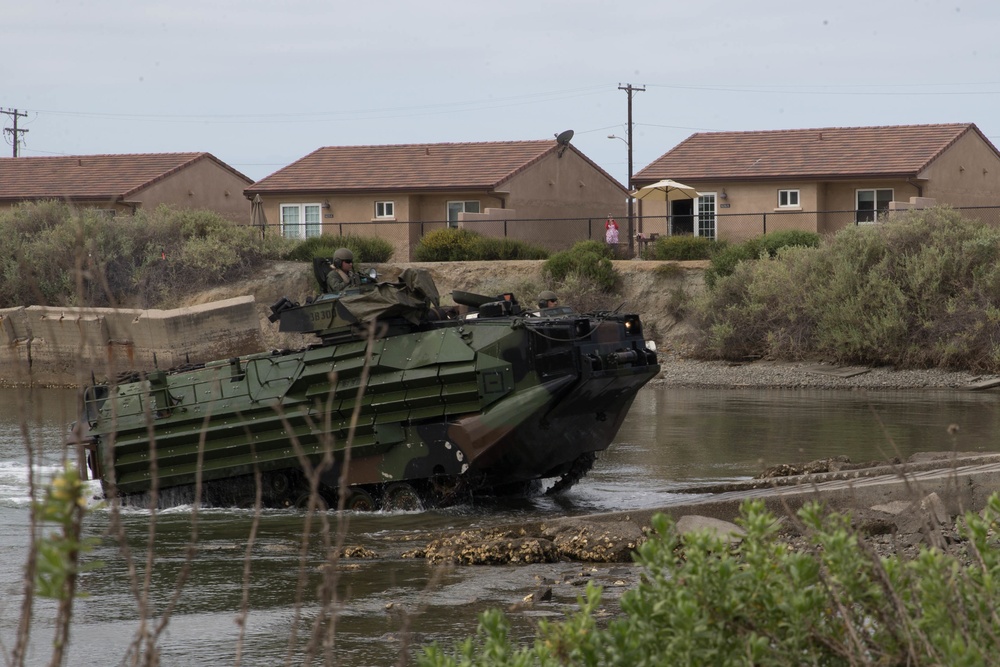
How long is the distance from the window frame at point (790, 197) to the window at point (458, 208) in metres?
9.84

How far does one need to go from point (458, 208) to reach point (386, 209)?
243cm

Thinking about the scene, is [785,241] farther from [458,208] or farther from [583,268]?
[458,208]

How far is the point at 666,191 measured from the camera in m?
39.7

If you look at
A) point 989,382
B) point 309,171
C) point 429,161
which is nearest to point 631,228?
point 429,161

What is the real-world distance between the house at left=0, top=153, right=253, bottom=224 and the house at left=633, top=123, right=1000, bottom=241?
16.6m

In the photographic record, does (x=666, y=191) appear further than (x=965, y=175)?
No

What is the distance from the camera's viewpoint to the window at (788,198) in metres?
41.2

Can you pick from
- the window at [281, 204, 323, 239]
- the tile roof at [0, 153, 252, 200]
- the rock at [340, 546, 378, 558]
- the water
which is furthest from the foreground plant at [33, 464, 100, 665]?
the tile roof at [0, 153, 252, 200]

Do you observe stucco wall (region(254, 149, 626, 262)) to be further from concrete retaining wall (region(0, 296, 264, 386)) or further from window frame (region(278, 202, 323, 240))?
concrete retaining wall (region(0, 296, 264, 386))

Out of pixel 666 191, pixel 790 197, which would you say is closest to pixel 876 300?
pixel 666 191

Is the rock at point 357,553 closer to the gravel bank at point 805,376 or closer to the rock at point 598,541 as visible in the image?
the rock at point 598,541

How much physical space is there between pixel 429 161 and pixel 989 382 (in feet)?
74.8

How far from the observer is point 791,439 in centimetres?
2100

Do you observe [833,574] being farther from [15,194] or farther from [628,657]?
[15,194]
